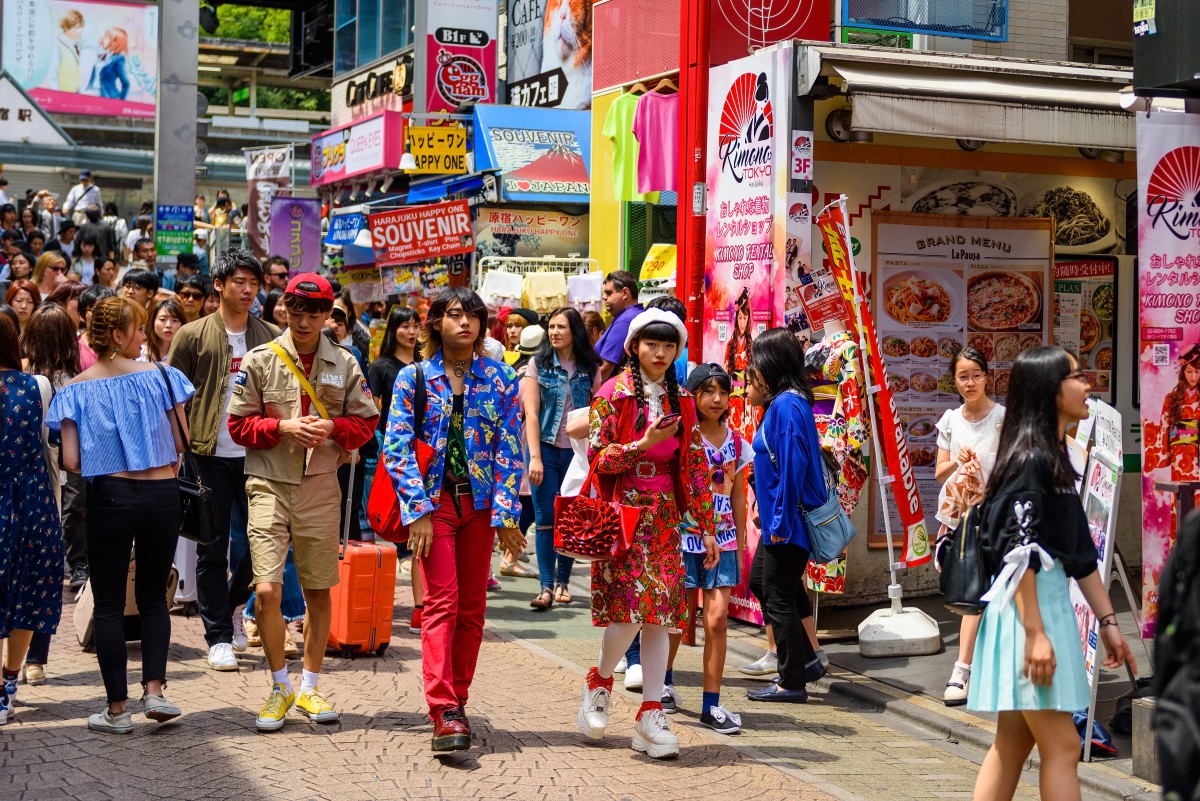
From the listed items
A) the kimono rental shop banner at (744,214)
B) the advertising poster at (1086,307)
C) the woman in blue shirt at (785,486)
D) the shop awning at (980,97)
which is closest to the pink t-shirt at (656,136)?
the kimono rental shop banner at (744,214)

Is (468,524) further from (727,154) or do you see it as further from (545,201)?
(545,201)

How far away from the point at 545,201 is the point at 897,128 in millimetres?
11248

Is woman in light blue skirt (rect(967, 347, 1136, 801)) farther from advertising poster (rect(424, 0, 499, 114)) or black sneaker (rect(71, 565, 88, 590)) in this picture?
advertising poster (rect(424, 0, 499, 114))

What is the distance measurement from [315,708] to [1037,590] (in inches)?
144

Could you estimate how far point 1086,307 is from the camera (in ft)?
37.0

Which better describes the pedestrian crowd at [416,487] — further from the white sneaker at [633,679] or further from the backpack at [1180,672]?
the backpack at [1180,672]

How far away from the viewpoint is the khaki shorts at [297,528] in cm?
668

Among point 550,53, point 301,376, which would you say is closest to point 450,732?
point 301,376

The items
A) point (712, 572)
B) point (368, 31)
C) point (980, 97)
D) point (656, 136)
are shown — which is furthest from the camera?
point (368, 31)

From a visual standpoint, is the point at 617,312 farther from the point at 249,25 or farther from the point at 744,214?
the point at 249,25

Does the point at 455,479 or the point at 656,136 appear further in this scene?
the point at 656,136

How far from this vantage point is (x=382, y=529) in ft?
21.2

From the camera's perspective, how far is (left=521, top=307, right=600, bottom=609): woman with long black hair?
32.3 feet

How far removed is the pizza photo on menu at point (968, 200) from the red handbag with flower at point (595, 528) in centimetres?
489
